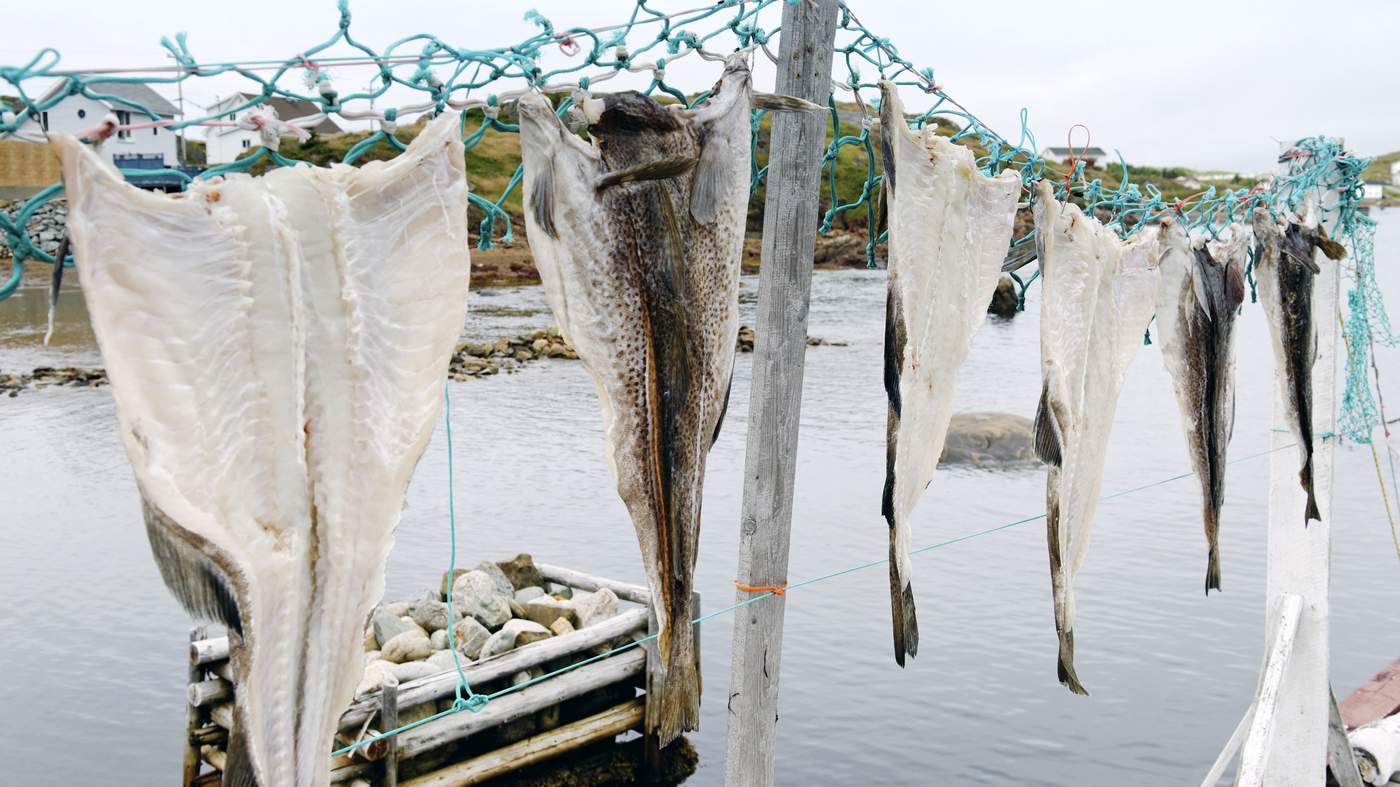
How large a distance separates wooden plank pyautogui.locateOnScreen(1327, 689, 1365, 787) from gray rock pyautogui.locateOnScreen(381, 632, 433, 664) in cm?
776

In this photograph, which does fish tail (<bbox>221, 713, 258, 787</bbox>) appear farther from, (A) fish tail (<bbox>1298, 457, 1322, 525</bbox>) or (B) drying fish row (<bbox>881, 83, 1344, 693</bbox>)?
(A) fish tail (<bbox>1298, 457, 1322, 525</bbox>)

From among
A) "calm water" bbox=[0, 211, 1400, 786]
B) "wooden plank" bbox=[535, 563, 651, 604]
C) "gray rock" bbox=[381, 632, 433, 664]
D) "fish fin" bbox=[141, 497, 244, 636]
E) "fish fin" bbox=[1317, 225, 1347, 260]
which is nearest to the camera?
"fish fin" bbox=[141, 497, 244, 636]

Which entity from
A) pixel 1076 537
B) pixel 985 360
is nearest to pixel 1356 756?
pixel 1076 537

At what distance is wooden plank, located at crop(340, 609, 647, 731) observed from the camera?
9.02 meters

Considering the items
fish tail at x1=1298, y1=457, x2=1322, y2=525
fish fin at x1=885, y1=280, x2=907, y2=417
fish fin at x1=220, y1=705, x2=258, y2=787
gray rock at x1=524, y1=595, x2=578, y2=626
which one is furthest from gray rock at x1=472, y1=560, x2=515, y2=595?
fish fin at x1=220, y1=705, x2=258, y2=787

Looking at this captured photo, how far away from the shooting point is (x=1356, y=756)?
25.7 feet

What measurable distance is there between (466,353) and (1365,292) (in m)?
27.8

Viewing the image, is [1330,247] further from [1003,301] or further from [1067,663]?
[1003,301]

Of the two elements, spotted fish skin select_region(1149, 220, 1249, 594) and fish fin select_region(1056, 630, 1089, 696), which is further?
spotted fish skin select_region(1149, 220, 1249, 594)

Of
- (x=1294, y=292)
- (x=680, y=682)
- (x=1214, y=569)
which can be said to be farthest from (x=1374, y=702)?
(x=680, y=682)

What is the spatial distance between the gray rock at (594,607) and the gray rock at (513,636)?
475 millimetres

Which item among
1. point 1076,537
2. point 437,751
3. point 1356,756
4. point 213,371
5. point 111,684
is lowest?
point 111,684

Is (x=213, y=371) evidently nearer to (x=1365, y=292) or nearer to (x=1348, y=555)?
(x=1365, y=292)

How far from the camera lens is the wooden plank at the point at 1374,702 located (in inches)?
347
